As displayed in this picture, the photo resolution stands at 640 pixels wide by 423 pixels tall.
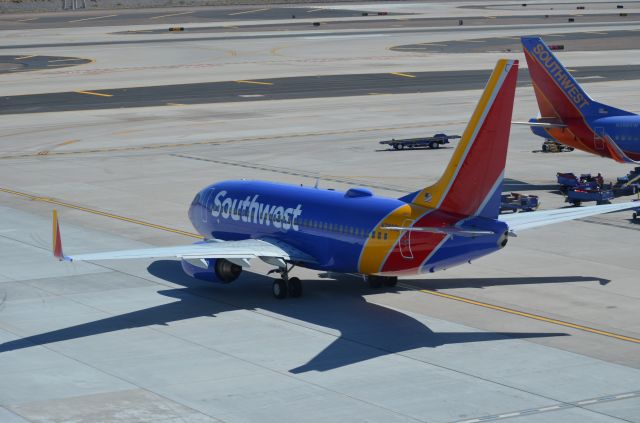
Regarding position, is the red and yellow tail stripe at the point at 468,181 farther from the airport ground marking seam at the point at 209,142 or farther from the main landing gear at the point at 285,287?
the airport ground marking seam at the point at 209,142

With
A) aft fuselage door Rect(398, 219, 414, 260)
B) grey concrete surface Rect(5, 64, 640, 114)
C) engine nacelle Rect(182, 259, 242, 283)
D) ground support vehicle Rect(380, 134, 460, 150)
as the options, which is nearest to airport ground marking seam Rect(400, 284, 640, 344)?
aft fuselage door Rect(398, 219, 414, 260)

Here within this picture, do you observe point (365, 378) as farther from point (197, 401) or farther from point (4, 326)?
point (4, 326)

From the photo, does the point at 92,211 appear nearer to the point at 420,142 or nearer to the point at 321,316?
the point at 321,316

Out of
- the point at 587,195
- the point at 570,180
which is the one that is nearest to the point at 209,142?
the point at 570,180

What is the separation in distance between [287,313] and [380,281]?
4.87 meters

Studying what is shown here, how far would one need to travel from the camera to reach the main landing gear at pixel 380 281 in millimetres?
45656

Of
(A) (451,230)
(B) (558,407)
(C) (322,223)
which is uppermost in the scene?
(A) (451,230)

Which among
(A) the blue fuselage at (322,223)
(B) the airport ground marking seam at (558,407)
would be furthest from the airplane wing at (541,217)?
(B) the airport ground marking seam at (558,407)

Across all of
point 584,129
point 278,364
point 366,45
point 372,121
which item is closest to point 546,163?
point 584,129

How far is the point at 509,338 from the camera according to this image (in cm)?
3884

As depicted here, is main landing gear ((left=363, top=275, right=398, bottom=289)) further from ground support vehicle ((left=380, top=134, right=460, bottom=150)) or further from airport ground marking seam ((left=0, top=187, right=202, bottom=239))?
ground support vehicle ((left=380, top=134, right=460, bottom=150))

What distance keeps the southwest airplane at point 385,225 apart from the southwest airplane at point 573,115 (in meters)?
22.6

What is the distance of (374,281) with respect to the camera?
45688 mm

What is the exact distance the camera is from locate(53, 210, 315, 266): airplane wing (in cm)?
4097
